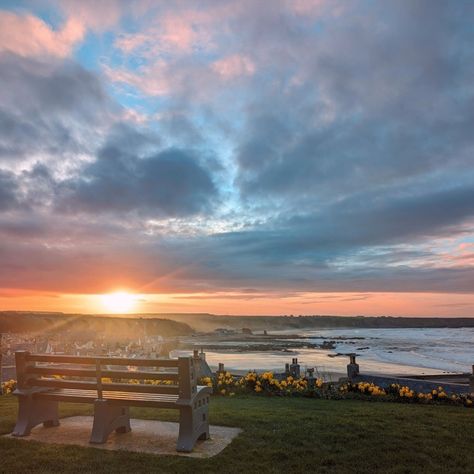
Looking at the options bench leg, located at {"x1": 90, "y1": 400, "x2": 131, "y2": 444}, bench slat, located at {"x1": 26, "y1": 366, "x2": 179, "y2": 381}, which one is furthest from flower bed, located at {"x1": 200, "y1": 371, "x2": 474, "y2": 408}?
bench slat, located at {"x1": 26, "y1": 366, "x2": 179, "y2": 381}

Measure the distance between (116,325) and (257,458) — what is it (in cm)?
9712

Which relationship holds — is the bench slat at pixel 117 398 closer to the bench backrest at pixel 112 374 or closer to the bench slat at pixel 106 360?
the bench backrest at pixel 112 374

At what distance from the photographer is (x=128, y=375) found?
23.2 feet

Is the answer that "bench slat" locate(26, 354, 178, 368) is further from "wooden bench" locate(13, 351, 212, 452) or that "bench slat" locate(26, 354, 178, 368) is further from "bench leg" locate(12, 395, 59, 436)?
"bench leg" locate(12, 395, 59, 436)

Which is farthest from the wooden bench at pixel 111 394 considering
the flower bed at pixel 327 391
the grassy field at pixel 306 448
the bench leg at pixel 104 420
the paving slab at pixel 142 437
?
the flower bed at pixel 327 391

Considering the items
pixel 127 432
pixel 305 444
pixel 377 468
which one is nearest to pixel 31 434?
pixel 127 432

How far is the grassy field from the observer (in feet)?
19.0

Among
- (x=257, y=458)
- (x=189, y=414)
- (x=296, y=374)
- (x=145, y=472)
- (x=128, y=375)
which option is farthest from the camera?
(x=296, y=374)

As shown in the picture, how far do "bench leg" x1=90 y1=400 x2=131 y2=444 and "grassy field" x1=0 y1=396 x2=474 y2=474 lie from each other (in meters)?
0.38

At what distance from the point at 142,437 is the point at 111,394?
2.64ft

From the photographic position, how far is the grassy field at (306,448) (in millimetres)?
5781

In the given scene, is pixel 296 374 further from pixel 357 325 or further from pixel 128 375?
pixel 357 325

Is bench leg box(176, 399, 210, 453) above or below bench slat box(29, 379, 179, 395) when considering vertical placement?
below

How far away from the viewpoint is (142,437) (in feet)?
23.7
